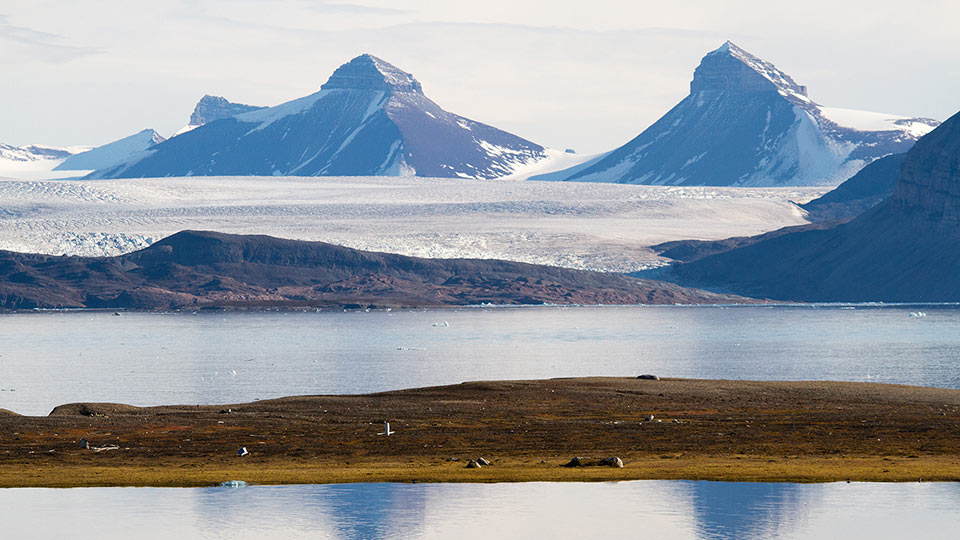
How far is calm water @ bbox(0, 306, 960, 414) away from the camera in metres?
86.9

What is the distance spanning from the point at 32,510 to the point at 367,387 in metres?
52.8

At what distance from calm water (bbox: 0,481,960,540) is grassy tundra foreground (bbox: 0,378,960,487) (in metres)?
1.39

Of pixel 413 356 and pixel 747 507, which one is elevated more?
pixel 747 507

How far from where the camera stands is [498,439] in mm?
45375

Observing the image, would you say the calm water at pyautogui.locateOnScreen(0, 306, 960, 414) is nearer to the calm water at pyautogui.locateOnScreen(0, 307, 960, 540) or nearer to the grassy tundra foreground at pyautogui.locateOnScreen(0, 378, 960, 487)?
the calm water at pyautogui.locateOnScreen(0, 307, 960, 540)

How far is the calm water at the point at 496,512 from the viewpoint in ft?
97.5

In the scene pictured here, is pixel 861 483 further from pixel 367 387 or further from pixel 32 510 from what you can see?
pixel 367 387

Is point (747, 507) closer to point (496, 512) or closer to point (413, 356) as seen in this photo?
point (496, 512)

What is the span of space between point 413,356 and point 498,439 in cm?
7539

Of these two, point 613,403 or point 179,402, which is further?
point 179,402

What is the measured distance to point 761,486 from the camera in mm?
34812

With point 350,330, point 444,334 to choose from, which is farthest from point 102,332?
point 444,334

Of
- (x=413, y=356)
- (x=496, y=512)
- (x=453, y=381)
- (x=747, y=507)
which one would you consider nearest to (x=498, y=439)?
(x=496, y=512)

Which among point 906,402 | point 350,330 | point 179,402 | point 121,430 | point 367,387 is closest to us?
point 121,430
